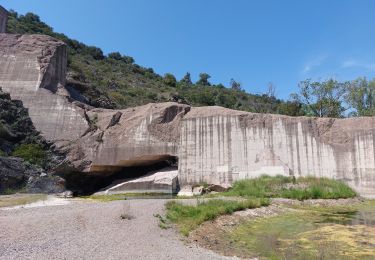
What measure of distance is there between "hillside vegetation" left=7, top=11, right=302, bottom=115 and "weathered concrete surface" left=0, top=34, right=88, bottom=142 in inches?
297

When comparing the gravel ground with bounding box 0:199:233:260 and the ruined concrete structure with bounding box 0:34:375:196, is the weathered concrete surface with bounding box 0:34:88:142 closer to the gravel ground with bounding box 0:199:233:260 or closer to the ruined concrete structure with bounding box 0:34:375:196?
the ruined concrete structure with bounding box 0:34:375:196

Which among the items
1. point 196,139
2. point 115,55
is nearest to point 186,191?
point 196,139

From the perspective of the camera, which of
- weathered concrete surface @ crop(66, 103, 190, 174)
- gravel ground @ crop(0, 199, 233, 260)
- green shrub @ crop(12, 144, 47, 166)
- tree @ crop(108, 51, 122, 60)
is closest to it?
gravel ground @ crop(0, 199, 233, 260)

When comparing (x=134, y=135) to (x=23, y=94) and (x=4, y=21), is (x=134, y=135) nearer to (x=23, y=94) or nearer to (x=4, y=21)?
(x=23, y=94)

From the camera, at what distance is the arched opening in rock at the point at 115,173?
29.1 meters

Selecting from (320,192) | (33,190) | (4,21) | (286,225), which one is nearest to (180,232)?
(286,225)

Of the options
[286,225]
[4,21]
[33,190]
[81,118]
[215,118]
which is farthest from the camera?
[4,21]

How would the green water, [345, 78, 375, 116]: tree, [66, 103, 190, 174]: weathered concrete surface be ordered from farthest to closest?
[345, 78, 375, 116]: tree → [66, 103, 190, 174]: weathered concrete surface → the green water

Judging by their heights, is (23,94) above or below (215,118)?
above

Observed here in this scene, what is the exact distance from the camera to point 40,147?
29125 millimetres

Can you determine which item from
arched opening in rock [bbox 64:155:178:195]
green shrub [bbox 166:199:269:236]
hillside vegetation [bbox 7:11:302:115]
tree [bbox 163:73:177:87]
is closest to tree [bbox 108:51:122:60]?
hillside vegetation [bbox 7:11:302:115]

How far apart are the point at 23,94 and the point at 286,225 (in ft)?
84.1

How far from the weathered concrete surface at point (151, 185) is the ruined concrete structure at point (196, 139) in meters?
0.31

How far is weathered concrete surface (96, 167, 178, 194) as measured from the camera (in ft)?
87.7
